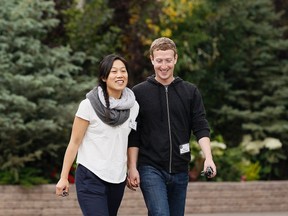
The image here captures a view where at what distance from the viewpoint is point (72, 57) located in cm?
1416

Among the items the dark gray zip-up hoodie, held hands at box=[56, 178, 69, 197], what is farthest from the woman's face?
held hands at box=[56, 178, 69, 197]

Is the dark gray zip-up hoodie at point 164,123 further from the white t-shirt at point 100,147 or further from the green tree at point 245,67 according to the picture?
the green tree at point 245,67

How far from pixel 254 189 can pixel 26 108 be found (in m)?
3.33

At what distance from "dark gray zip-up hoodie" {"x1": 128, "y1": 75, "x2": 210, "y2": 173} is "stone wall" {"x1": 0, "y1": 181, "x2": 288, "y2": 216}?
17.7 feet

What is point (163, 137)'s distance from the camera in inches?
285

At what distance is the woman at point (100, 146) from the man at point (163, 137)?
0.24 metres

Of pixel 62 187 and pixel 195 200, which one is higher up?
pixel 62 187

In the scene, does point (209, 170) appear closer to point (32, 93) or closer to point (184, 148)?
point (184, 148)

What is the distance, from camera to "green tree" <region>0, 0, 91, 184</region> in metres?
12.8

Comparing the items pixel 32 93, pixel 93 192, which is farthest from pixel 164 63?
pixel 32 93

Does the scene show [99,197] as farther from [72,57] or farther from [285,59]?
[285,59]

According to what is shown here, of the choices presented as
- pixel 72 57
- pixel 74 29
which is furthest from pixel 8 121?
pixel 74 29

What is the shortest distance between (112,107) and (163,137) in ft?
1.69

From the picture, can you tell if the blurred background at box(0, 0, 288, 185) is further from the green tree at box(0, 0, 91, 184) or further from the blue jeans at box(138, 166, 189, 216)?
the blue jeans at box(138, 166, 189, 216)
